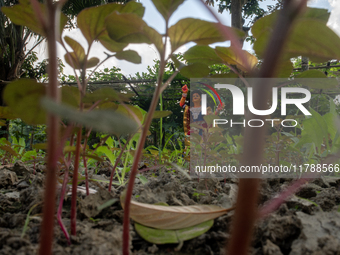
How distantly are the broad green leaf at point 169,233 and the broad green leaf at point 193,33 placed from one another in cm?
35

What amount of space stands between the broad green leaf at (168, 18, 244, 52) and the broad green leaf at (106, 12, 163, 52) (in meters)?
0.03

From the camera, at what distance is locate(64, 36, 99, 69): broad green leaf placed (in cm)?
47

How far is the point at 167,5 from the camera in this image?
380 millimetres

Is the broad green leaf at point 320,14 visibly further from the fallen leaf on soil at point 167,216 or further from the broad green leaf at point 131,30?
the fallen leaf on soil at point 167,216

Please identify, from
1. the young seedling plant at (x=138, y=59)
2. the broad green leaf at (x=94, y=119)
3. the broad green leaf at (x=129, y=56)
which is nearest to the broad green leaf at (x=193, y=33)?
the young seedling plant at (x=138, y=59)

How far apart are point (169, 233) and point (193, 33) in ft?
1.24

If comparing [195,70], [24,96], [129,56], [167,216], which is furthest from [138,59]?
[167,216]

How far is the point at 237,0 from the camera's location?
5.39 meters

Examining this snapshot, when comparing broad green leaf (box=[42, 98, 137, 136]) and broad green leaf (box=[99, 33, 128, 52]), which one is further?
broad green leaf (box=[99, 33, 128, 52])

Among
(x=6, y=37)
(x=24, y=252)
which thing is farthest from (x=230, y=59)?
(x=6, y=37)

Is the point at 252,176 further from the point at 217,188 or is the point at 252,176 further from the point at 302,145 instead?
the point at 302,145

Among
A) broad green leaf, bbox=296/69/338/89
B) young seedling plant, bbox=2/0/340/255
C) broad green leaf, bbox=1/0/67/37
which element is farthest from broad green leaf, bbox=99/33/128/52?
broad green leaf, bbox=296/69/338/89

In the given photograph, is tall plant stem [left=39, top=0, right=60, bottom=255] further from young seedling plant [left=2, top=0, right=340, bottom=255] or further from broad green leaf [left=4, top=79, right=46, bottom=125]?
broad green leaf [left=4, top=79, right=46, bottom=125]

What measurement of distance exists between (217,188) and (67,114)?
824 mm
